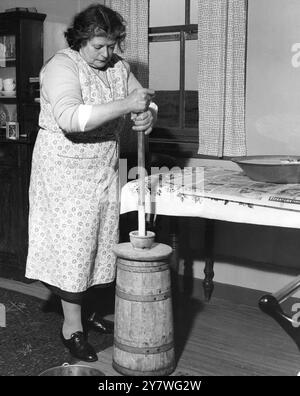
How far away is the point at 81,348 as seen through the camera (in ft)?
10.2

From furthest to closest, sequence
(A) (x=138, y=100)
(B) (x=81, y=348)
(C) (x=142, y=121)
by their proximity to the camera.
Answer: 1. (B) (x=81, y=348)
2. (C) (x=142, y=121)
3. (A) (x=138, y=100)

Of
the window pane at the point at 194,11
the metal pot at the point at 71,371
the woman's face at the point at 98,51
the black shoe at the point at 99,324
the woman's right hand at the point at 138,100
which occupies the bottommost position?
the black shoe at the point at 99,324

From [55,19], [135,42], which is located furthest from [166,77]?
[55,19]

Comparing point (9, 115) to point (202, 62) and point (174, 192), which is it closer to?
point (202, 62)

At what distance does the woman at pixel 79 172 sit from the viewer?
9.45 ft

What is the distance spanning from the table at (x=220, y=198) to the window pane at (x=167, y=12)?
54.3 inches

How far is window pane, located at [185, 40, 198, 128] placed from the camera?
14.0 ft

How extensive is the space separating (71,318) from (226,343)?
87 cm

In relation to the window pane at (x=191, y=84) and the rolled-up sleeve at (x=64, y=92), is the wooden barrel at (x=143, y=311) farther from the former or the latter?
the window pane at (x=191, y=84)

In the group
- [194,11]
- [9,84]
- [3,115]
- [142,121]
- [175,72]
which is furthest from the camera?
[3,115]

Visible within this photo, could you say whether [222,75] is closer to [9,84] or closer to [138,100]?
[138,100]

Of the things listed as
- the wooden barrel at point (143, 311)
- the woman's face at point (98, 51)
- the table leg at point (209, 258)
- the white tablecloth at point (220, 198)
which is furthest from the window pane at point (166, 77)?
the wooden barrel at point (143, 311)

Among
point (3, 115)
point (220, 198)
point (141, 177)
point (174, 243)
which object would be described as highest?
point (3, 115)

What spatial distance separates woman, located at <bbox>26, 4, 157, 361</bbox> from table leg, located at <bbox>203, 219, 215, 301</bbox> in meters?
0.92
